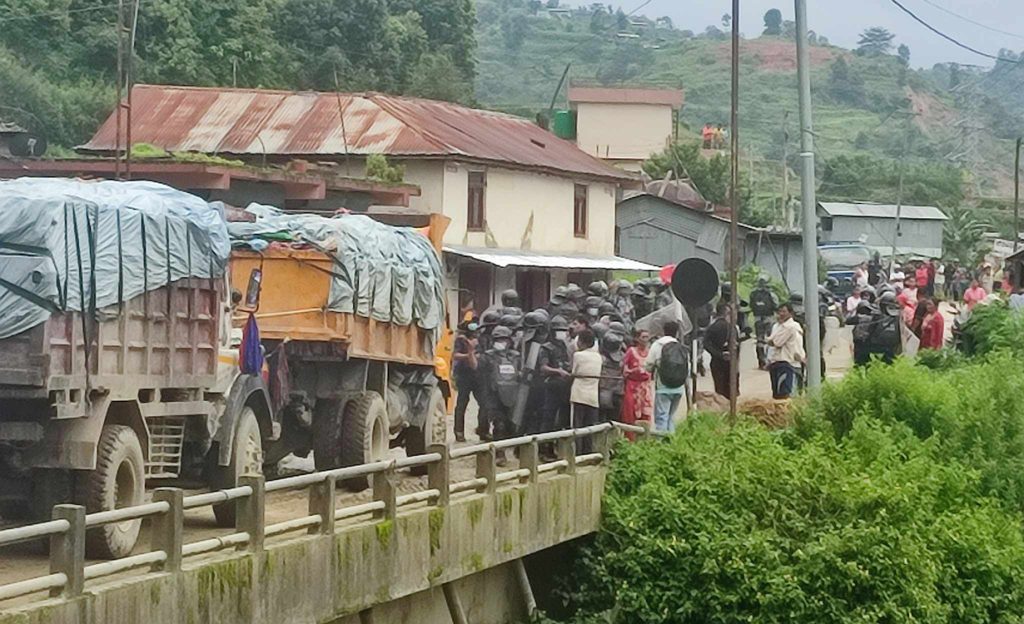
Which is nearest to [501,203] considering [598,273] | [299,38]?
[598,273]

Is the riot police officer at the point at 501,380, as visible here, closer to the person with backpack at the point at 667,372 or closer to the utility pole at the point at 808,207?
the person with backpack at the point at 667,372

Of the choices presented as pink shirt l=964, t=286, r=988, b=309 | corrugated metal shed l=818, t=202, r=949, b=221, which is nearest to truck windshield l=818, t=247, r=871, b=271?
corrugated metal shed l=818, t=202, r=949, b=221

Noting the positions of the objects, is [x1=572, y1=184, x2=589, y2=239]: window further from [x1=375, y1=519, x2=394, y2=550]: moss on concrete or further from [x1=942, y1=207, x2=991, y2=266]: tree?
[x1=942, y1=207, x2=991, y2=266]: tree

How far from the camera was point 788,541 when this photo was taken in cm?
1755

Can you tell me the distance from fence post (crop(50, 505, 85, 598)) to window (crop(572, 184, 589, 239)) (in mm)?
36841

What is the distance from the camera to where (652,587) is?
1736cm

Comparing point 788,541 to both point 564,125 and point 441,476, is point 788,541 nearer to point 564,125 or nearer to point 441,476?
point 441,476

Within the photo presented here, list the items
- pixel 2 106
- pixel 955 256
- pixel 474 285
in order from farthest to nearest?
1. pixel 955 256
2. pixel 2 106
3. pixel 474 285

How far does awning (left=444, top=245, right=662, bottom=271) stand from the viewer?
38344 mm

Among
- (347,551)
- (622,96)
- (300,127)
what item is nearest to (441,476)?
(347,551)

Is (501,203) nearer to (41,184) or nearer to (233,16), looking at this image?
(233,16)

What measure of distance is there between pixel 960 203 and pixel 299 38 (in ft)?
180

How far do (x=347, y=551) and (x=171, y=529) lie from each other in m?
2.46

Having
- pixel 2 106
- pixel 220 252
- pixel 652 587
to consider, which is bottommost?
pixel 652 587
